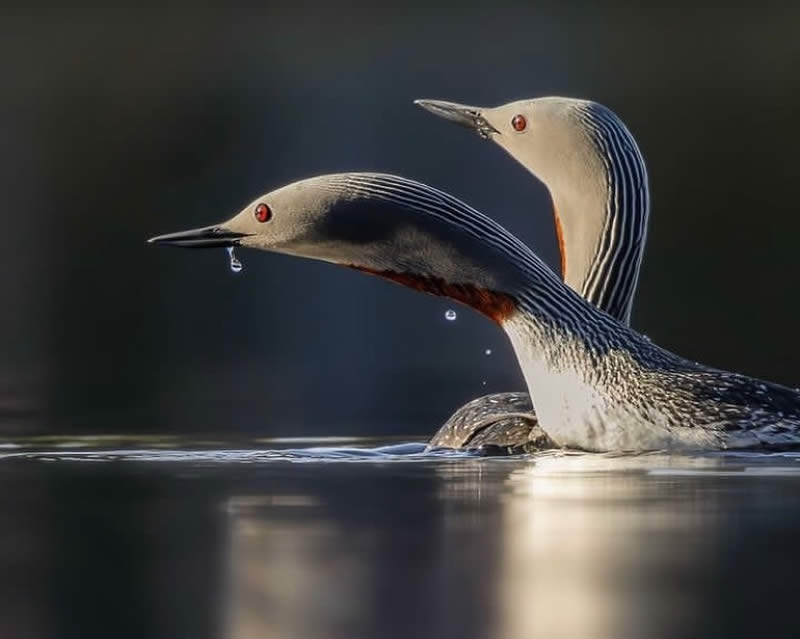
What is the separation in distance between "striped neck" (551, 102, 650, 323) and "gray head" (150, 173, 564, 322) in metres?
0.98

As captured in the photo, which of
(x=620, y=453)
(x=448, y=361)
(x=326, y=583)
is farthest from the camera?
(x=448, y=361)

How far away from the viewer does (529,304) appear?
7.83 m

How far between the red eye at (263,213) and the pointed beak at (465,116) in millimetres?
1646

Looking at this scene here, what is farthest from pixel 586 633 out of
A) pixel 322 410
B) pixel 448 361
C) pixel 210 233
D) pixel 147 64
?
pixel 147 64

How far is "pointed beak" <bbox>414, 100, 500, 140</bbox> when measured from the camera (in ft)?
30.6

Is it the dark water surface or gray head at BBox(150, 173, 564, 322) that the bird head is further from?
the dark water surface

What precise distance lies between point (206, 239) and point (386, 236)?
58 centimetres

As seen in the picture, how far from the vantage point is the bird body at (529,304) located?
745cm

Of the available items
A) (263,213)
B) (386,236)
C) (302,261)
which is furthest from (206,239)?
(302,261)

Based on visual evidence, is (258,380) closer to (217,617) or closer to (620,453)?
(620,453)

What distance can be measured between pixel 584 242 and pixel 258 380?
12.1 feet

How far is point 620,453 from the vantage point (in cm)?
741

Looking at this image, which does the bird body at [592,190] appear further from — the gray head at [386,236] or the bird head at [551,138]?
the gray head at [386,236]

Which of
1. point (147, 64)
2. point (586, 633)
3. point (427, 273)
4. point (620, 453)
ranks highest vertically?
point (147, 64)
